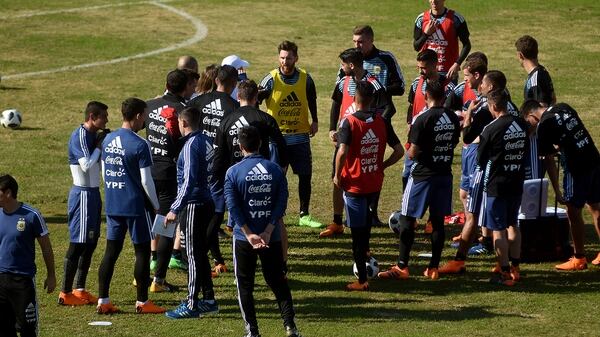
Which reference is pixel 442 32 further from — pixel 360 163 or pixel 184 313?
pixel 184 313

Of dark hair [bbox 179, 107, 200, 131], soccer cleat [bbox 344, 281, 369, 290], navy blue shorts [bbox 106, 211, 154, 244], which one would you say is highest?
dark hair [bbox 179, 107, 200, 131]

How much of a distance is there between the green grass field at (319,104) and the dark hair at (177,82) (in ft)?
7.73

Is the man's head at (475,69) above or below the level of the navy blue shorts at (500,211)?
above

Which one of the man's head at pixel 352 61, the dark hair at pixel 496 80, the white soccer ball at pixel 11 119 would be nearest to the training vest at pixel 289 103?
the man's head at pixel 352 61

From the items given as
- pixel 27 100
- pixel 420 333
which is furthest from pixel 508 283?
pixel 27 100

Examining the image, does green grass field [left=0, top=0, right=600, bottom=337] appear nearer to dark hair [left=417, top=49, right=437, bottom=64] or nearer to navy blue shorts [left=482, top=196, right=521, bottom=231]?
navy blue shorts [left=482, top=196, right=521, bottom=231]

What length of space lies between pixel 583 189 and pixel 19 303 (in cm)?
726

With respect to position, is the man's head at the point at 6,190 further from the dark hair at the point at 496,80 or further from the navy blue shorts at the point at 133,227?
the dark hair at the point at 496,80

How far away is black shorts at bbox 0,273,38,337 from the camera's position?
1140 centimetres

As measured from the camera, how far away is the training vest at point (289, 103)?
54.3 feet

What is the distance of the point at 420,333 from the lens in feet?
41.0

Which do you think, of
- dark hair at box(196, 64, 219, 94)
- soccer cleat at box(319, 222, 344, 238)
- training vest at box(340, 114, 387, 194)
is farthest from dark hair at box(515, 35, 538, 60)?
dark hair at box(196, 64, 219, 94)

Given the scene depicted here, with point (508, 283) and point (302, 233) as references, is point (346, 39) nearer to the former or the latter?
point (302, 233)

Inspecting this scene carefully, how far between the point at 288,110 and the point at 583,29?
17.5 m
